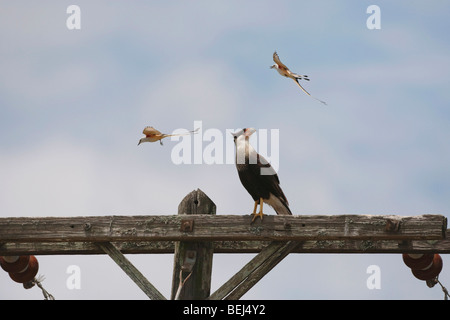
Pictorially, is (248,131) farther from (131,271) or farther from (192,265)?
(131,271)

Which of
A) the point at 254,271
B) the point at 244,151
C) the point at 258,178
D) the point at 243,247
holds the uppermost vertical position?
the point at 244,151

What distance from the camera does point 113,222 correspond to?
262 inches

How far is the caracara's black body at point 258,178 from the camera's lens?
7402 mm

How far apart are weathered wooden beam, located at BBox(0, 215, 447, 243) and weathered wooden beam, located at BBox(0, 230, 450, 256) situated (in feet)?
1.12

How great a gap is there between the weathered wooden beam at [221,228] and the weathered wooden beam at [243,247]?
0.34 metres

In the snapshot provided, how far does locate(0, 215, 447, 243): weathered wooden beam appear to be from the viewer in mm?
6371

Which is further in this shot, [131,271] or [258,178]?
[258,178]

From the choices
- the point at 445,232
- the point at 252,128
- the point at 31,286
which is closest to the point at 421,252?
the point at 445,232

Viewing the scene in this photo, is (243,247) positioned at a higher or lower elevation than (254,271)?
higher

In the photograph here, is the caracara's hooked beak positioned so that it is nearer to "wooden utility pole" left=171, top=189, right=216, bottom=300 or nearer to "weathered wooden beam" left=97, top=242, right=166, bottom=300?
"wooden utility pole" left=171, top=189, right=216, bottom=300

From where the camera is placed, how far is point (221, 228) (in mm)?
6559

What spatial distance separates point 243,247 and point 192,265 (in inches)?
26.9

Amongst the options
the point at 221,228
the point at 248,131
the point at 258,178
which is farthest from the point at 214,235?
the point at 248,131
